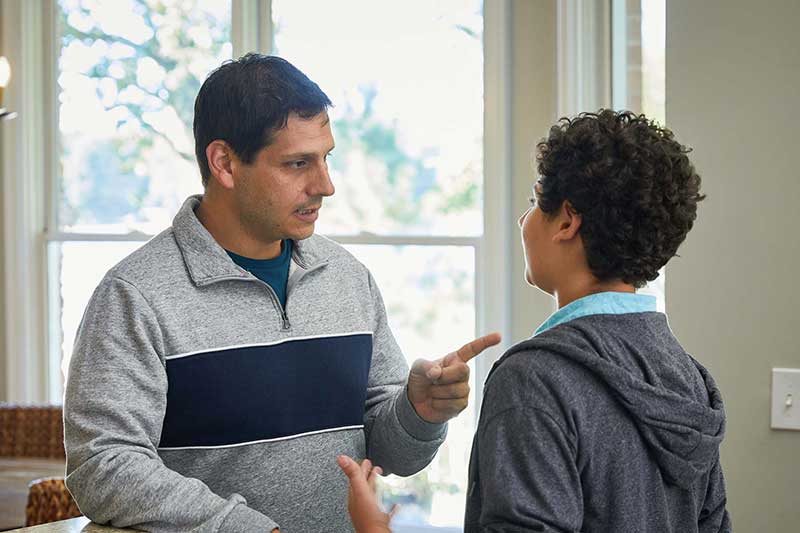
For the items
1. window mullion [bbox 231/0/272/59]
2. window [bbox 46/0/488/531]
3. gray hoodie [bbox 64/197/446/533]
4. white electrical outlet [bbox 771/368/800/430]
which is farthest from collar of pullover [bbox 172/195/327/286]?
window mullion [bbox 231/0/272/59]

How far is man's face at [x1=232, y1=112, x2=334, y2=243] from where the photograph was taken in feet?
5.49

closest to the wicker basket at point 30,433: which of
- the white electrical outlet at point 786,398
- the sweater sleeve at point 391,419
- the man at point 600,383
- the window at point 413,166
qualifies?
the window at point 413,166

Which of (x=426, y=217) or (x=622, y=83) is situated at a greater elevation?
(x=622, y=83)

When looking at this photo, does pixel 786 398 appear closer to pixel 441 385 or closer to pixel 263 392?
pixel 441 385

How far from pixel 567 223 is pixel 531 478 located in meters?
0.35

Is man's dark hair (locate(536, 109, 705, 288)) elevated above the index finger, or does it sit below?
above

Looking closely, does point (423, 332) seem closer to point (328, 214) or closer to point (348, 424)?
point (328, 214)

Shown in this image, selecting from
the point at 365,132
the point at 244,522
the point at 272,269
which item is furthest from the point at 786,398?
the point at 365,132

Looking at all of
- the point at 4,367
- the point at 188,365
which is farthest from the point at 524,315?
the point at 4,367

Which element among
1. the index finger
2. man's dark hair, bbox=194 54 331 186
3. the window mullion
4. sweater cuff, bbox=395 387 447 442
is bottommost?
sweater cuff, bbox=395 387 447 442

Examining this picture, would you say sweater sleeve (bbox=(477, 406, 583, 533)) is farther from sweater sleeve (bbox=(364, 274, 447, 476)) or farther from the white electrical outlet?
the white electrical outlet

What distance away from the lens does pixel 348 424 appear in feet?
5.73

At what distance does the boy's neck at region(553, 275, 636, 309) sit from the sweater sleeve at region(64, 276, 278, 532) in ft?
1.70

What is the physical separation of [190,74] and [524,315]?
4.87 feet
